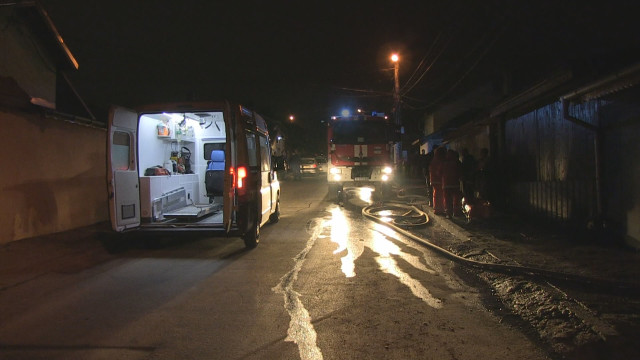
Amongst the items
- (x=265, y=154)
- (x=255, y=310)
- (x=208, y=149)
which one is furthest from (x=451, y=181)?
(x=255, y=310)

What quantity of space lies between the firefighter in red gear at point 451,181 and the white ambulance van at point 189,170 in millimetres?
4451

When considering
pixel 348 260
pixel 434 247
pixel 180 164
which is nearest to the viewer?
pixel 348 260

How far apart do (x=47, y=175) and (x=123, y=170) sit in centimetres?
333

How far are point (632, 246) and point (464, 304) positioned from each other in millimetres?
3603

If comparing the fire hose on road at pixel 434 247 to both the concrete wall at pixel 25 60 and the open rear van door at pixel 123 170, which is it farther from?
the concrete wall at pixel 25 60

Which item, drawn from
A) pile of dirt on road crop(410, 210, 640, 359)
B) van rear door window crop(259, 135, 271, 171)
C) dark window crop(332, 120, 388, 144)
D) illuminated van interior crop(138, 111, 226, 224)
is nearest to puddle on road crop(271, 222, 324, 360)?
pile of dirt on road crop(410, 210, 640, 359)

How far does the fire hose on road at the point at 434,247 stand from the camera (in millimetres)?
5409

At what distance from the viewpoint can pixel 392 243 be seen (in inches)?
376

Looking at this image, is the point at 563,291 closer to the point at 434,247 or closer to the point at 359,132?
the point at 434,247

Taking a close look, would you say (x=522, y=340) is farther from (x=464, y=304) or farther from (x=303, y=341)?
(x=303, y=341)

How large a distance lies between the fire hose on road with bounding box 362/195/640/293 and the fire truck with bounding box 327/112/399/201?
199 centimetres

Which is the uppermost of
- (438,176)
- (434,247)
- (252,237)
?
(438,176)

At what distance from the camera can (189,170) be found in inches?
457

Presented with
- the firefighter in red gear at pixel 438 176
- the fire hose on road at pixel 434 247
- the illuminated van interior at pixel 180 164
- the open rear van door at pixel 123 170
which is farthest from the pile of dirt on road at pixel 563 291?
the open rear van door at pixel 123 170
